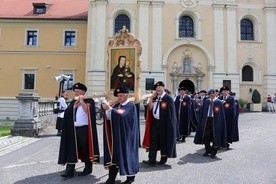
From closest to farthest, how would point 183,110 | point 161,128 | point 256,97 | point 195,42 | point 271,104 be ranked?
point 161,128 < point 183,110 < point 271,104 < point 256,97 < point 195,42

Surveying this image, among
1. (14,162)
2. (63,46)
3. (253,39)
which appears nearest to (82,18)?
(63,46)

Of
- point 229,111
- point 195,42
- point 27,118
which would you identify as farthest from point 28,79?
point 229,111

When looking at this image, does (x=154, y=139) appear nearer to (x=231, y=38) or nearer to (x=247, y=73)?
(x=231, y=38)

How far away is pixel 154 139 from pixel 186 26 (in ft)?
77.5

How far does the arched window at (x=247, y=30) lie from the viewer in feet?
97.3

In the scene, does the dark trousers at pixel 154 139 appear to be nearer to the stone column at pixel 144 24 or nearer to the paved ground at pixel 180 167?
the paved ground at pixel 180 167

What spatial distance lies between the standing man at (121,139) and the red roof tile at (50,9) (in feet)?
88.4

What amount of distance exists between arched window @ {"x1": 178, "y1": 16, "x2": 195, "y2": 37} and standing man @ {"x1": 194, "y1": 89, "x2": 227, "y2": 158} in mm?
21303

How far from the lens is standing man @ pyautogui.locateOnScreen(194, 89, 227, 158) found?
8.55 meters

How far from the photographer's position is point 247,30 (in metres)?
29.7

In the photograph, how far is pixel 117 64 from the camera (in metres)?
7.66

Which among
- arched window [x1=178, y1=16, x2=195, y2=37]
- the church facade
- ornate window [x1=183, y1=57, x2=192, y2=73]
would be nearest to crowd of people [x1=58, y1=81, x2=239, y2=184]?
the church facade

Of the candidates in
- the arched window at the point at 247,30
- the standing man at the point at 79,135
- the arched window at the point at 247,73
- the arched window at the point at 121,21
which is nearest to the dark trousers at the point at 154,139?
the standing man at the point at 79,135

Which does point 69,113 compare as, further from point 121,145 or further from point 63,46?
point 63,46
